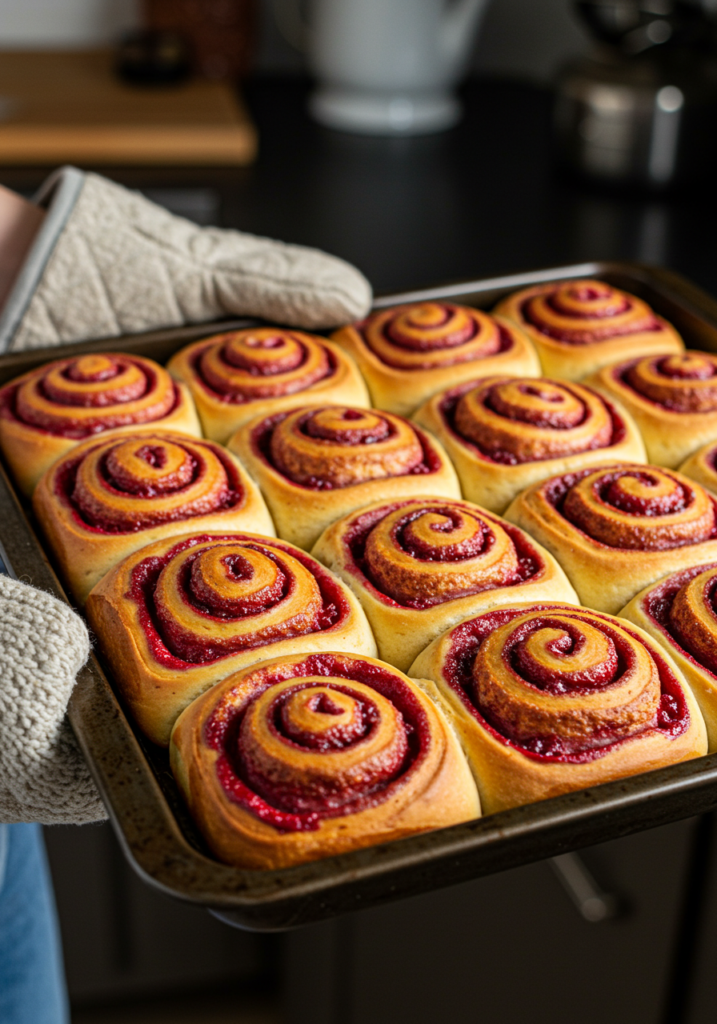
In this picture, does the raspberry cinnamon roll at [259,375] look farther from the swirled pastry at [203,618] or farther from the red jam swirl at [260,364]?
the swirled pastry at [203,618]

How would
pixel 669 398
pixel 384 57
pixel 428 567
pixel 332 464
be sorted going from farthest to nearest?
1. pixel 384 57
2. pixel 669 398
3. pixel 332 464
4. pixel 428 567

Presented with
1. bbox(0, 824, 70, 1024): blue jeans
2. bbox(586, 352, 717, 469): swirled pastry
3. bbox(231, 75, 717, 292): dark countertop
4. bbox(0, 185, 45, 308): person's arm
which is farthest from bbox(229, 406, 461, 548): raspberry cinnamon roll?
bbox(231, 75, 717, 292): dark countertop

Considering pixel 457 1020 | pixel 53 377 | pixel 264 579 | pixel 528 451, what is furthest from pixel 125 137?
pixel 457 1020

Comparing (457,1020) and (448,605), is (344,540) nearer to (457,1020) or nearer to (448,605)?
→ (448,605)

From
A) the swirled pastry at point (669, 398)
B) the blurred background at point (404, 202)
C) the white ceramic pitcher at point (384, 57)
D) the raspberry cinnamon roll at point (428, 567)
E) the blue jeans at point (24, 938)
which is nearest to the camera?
the raspberry cinnamon roll at point (428, 567)

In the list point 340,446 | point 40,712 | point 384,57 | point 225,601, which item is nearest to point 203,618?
point 225,601

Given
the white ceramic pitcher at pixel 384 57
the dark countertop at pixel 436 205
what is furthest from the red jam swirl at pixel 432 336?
the white ceramic pitcher at pixel 384 57

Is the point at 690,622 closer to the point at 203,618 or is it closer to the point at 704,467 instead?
the point at 704,467

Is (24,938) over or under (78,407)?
under
